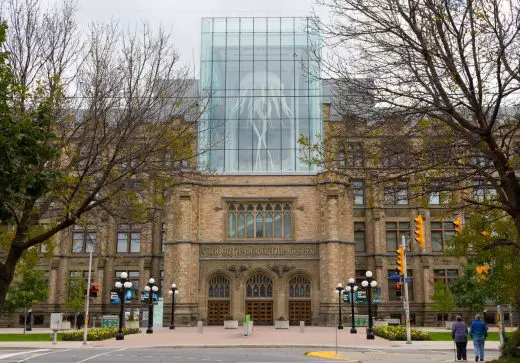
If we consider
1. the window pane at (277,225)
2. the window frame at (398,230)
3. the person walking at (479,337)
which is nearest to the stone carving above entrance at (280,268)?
the window pane at (277,225)

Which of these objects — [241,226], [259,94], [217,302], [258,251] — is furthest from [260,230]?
[259,94]

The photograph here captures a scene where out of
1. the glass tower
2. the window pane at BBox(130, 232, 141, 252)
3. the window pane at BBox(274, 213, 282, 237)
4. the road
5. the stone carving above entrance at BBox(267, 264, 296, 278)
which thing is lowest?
the road

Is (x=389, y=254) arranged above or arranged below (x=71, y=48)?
below

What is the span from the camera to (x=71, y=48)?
17.8 m

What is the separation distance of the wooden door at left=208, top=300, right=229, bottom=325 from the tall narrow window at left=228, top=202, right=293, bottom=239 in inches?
212

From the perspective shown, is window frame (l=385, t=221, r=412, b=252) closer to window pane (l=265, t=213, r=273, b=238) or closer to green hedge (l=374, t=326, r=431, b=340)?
window pane (l=265, t=213, r=273, b=238)

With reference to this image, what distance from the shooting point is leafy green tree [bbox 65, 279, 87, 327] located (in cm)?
4675

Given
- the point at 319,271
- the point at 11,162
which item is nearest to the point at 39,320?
the point at 319,271

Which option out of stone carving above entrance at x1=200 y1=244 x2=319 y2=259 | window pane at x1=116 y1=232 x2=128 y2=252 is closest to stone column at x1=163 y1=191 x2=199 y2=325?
stone carving above entrance at x1=200 y1=244 x2=319 y2=259

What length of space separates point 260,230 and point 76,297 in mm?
15753

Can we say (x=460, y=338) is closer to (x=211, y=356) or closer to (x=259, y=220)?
(x=211, y=356)

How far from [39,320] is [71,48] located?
40.1 metres

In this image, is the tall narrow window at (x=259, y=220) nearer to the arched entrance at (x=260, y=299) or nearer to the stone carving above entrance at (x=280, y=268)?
the stone carving above entrance at (x=280, y=268)

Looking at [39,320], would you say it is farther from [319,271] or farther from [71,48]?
[71,48]
